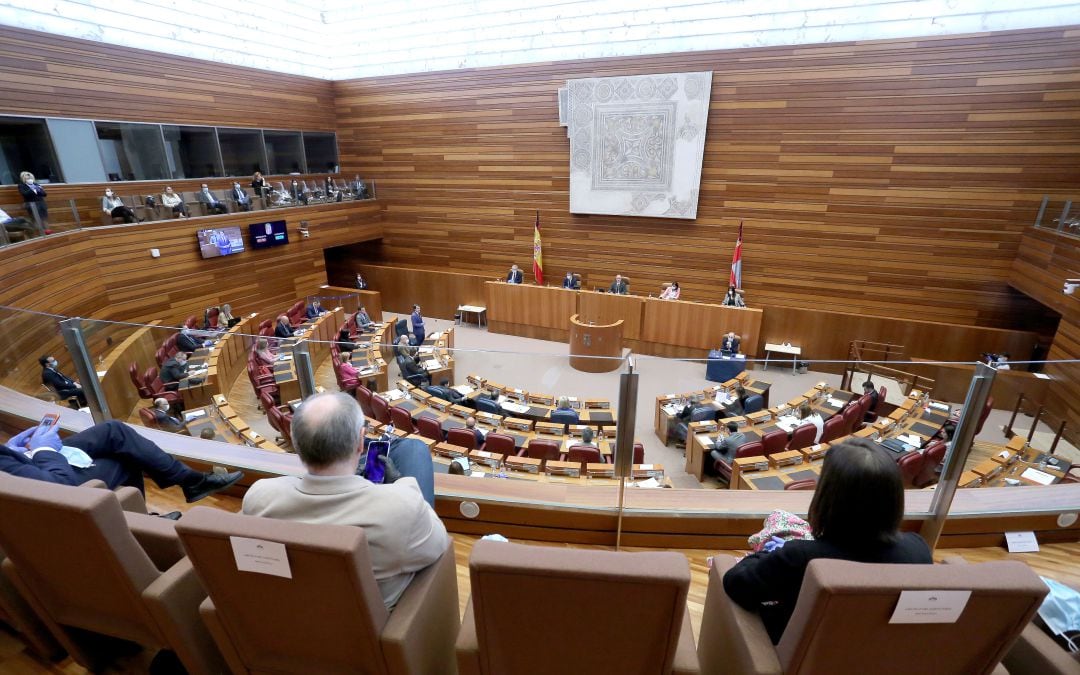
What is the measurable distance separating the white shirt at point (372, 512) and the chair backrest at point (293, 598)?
0.10 m

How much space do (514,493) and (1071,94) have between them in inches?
393

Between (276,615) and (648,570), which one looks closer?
(648,570)

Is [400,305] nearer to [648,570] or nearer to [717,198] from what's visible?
[717,198]

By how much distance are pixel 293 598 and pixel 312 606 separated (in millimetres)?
53

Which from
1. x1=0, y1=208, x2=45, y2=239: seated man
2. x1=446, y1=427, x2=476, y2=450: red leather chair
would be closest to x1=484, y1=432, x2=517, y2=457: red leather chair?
x1=446, y1=427, x2=476, y2=450: red leather chair

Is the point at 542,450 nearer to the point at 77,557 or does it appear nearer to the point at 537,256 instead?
the point at 77,557

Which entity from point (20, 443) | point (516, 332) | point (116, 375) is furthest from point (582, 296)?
point (20, 443)

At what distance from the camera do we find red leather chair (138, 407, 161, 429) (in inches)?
152

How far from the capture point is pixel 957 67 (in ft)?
24.6

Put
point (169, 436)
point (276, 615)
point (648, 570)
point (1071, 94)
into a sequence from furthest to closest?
point (1071, 94)
point (169, 436)
point (276, 615)
point (648, 570)

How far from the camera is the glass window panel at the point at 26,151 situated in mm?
7086

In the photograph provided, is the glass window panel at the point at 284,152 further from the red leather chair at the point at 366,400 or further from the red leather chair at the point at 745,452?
the red leather chair at the point at 745,452

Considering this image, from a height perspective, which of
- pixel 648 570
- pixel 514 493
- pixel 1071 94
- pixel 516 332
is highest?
pixel 1071 94

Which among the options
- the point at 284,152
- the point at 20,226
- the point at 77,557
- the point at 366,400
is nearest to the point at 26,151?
the point at 20,226
